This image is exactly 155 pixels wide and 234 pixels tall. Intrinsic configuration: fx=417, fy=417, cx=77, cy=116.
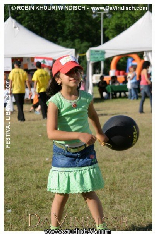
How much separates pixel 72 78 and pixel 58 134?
500mm

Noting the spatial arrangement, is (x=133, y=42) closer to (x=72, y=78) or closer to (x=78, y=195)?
(x=78, y=195)

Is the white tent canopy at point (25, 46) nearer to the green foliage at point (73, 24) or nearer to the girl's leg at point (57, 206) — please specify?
the girl's leg at point (57, 206)

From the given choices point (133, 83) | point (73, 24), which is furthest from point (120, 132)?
point (73, 24)

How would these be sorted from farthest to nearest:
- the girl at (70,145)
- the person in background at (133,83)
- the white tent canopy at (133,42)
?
the person in background at (133,83) < the white tent canopy at (133,42) < the girl at (70,145)

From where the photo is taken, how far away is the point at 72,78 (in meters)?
3.54

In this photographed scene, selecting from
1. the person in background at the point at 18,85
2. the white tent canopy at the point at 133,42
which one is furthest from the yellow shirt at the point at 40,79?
the white tent canopy at the point at 133,42

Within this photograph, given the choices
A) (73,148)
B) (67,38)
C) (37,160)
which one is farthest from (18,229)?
(67,38)

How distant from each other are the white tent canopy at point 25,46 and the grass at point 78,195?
10396mm

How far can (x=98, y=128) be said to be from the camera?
12.6ft

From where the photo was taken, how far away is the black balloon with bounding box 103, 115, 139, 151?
13.2 feet

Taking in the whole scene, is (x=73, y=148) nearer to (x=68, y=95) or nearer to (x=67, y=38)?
(x=68, y=95)

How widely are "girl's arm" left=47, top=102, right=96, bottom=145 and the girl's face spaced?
23cm

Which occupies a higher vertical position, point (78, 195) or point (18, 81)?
point (18, 81)

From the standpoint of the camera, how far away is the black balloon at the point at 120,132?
4.04m
